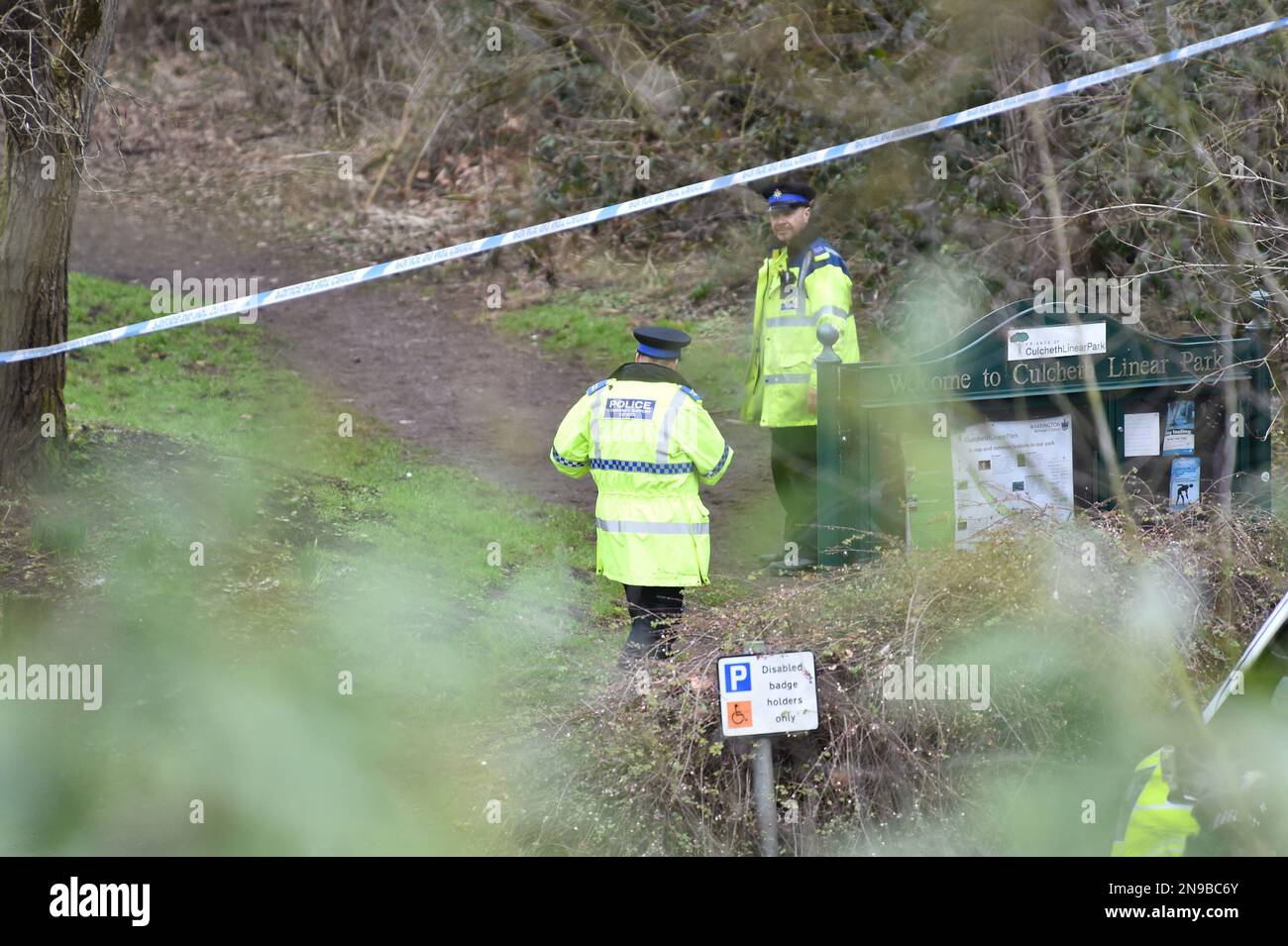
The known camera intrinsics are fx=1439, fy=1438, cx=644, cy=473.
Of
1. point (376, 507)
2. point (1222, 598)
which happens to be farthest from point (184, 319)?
point (1222, 598)

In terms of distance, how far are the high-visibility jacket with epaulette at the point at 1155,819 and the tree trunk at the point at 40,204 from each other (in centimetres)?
562

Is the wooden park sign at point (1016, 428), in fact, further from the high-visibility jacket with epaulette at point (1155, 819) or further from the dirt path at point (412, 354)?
the high-visibility jacket with epaulette at point (1155, 819)

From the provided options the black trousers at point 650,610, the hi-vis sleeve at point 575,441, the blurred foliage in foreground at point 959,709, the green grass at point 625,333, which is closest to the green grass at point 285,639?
the black trousers at point 650,610

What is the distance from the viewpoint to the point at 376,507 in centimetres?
816

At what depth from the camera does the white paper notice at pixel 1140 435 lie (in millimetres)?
6789

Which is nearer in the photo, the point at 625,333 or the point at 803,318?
the point at 803,318

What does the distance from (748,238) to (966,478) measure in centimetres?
643

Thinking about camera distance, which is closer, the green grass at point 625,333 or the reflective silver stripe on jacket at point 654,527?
the reflective silver stripe on jacket at point 654,527

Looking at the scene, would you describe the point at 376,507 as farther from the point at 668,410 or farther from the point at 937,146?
the point at 937,146

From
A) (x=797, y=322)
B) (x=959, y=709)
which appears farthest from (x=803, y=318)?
(x=959, y=709)

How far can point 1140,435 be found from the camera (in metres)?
6.80

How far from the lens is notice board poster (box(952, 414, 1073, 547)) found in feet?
21.1

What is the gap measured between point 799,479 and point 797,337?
30.5 inches

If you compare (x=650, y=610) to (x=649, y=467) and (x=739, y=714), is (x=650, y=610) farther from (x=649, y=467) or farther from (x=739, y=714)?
(x=739, y=714)
